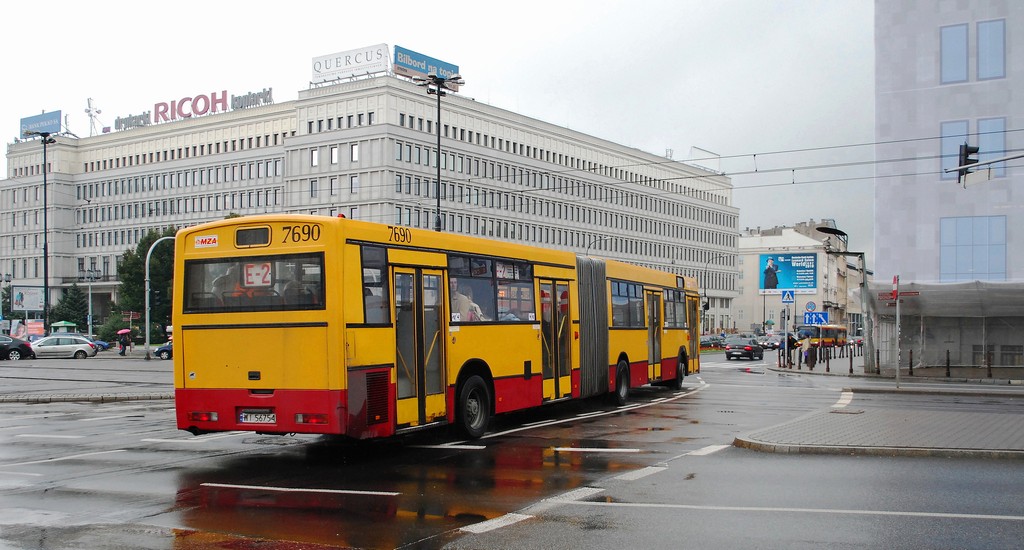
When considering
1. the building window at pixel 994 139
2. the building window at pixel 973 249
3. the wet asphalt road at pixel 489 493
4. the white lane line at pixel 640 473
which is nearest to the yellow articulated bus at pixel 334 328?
the wet asphalt road at pixel 489 493

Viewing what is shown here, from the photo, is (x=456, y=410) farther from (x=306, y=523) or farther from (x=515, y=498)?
(x=306, y=523)

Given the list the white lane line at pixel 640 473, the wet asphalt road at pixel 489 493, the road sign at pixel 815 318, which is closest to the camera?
the wet asphalt road at pixel 489 493

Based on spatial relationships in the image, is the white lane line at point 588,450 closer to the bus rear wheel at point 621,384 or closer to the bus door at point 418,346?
the bus door at point 418,346

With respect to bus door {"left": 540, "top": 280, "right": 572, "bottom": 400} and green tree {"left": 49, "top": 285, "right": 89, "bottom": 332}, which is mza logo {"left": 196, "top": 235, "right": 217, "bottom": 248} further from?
green tree {"left": 49, "top": 285, "right": 89, "bottom": 332}

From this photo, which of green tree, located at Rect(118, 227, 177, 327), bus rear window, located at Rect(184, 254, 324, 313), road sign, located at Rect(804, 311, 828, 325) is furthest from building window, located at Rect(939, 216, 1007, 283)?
green tree, located at Rect(118, 227, 177, 327)

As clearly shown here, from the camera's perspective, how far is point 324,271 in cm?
1171

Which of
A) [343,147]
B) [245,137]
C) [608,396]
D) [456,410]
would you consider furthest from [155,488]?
[245,137]

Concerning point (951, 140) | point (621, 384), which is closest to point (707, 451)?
point (621, 384)

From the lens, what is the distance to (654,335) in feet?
78.2

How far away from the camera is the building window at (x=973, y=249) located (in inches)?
1476

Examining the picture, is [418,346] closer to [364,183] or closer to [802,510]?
[802,510]

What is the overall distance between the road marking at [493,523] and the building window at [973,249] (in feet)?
112

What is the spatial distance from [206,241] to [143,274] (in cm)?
7590

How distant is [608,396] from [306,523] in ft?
46.0
